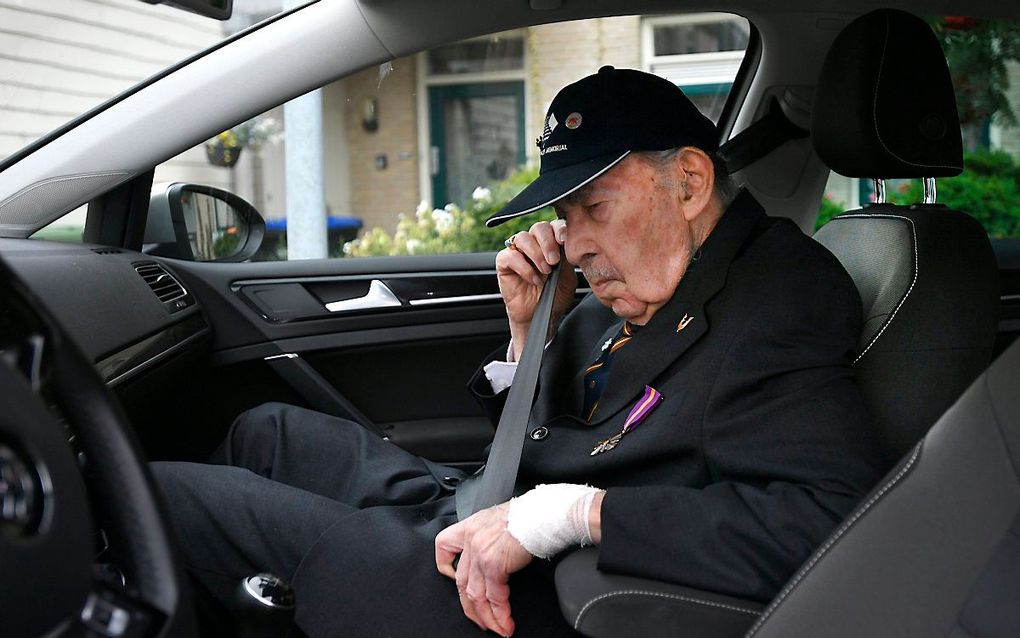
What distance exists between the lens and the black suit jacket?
1.42m

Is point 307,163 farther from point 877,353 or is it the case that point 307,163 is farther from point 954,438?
point 954,438

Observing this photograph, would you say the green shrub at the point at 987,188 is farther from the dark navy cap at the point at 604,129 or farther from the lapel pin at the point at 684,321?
the lapel pin at the point at 684,321

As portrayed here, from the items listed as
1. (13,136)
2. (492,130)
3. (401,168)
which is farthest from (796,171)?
(401,168)

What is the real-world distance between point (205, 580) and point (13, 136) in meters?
1.26

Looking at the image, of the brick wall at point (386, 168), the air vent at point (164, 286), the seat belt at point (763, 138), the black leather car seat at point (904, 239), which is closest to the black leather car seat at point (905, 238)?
the black leather car seat at point (904, 239)

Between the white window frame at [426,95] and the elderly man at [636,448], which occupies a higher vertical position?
the white window frame at [426,95]

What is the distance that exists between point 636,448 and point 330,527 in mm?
511

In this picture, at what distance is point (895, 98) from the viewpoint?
76.1 inches

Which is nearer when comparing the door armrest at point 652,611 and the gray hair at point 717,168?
the door armrest at point 652,611

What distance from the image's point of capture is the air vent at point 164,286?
2.41 m

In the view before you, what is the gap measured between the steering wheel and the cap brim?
38.1 inches

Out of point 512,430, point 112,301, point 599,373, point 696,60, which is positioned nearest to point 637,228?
point 599,373

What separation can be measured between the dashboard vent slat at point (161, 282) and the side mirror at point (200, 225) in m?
0.08

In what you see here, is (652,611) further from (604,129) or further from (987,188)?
(987,188)
